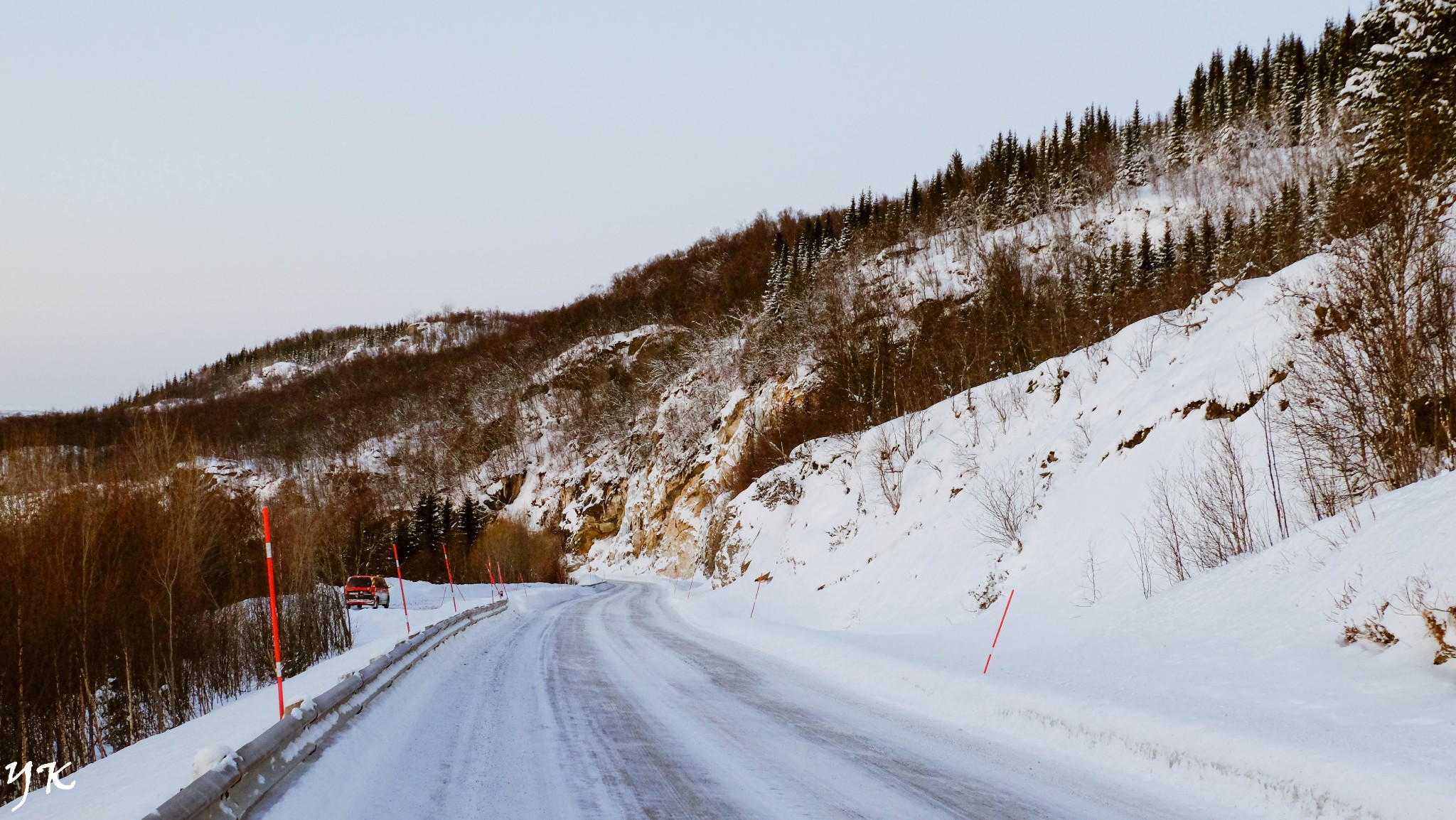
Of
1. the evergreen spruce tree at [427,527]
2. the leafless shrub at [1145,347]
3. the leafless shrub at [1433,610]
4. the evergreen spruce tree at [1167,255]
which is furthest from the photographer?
the evergreen spruce tree at [427,527]

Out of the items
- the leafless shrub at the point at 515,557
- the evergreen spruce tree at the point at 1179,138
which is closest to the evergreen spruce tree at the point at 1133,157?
the evergreen spruce tree at the point at 1179,138

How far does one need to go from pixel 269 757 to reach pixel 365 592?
107 ft

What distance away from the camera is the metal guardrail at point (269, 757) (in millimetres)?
4316

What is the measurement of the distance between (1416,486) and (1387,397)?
3.81 metres

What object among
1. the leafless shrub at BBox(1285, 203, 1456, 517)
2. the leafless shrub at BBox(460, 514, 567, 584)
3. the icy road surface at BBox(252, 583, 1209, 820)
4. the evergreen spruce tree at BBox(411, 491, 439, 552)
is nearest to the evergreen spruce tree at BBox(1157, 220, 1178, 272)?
the leafless shrub at BBox(1285, 203, 1456, 517)

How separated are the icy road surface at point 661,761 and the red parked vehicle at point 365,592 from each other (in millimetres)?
26386

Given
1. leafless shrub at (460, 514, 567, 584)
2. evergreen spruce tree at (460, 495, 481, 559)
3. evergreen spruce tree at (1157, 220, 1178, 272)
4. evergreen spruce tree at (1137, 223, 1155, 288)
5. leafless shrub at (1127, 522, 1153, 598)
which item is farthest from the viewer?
evergreen spruce tree at (460, 495, 481, 559)

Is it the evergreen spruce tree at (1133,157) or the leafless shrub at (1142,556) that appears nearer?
the leafless shrub at (1142,556)

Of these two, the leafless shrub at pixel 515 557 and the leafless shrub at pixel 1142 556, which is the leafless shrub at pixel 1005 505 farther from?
the leafless shrub at pixel 515 557

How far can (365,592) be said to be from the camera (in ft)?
115

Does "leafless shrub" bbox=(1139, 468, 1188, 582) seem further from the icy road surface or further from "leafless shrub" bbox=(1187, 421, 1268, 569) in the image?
the icy road surface

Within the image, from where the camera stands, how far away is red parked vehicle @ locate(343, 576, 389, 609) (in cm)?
3506

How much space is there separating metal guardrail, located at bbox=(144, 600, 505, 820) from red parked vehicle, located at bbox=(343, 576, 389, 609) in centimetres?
2706

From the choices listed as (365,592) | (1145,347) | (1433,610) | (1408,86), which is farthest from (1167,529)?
(365,592)
